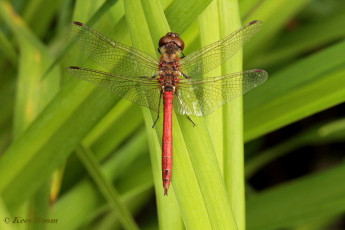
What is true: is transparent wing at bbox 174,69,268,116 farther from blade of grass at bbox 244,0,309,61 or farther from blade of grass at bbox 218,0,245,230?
blade of grass at bbox 244,0,309,61

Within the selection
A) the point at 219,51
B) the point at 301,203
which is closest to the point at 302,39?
the point at 301,203

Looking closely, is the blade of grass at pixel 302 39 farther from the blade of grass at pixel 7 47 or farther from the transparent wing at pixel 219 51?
the blade of grass at pixel 7 47

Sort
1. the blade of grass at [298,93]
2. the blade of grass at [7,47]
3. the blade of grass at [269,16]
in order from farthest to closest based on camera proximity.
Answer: the blade of grass at [7,47] < the blade of grass at [269,16] < the blade of grass at [298,93]

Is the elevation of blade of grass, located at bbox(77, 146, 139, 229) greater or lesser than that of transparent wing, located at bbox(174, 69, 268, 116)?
lesser

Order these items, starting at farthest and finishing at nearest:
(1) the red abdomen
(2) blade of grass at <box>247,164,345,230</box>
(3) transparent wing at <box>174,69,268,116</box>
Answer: (2) blade of grass at <box>247,164,345,230</box> → (3) transparent wing at <box>174,69,268,116</box> → (1) the red abdomen

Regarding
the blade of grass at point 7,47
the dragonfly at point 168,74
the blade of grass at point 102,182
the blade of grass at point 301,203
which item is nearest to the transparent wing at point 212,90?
the dragonfly at point 168,74

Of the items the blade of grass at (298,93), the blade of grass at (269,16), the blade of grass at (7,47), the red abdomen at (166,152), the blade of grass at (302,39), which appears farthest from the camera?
the blade of grass at (302,39)

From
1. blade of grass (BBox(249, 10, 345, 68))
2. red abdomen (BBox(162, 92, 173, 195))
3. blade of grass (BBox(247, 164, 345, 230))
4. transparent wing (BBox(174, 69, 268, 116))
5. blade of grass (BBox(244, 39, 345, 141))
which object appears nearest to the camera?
red abdomen (BBox(162, 92, 173, 195))

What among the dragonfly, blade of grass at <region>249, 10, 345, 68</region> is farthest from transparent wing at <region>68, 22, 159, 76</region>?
blade of grass at <region>249, 10, 345, 68</region>
